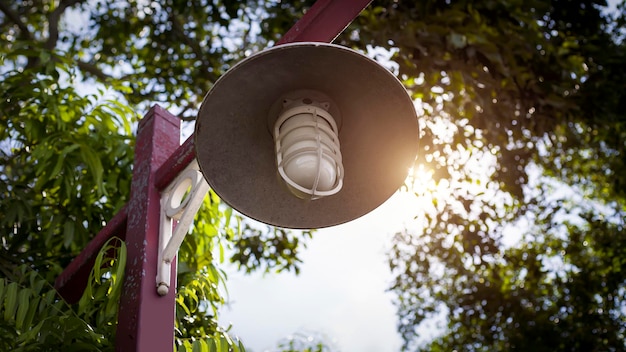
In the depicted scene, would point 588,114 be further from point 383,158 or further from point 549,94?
point 383,158

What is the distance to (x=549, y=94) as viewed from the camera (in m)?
4.66

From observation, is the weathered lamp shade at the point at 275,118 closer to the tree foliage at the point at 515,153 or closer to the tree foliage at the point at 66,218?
the tree foliage at the point at 66,218

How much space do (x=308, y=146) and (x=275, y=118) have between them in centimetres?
24

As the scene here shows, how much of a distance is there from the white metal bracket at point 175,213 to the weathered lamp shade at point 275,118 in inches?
7.1

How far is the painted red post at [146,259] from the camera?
181 centimetres

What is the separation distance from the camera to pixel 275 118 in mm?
1683

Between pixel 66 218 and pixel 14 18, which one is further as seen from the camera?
pixel 14 18

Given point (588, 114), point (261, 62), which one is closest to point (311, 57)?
point (261, 62)

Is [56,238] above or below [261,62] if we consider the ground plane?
above

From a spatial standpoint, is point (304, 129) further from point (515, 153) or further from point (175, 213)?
point (515, 153)

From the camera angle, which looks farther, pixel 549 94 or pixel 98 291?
pixel 549 94

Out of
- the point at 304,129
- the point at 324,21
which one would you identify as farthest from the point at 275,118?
the point at 324,21

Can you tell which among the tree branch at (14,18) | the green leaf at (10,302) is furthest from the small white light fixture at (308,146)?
the tree branch at (14,18)

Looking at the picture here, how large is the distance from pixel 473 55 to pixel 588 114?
1.79 meters
